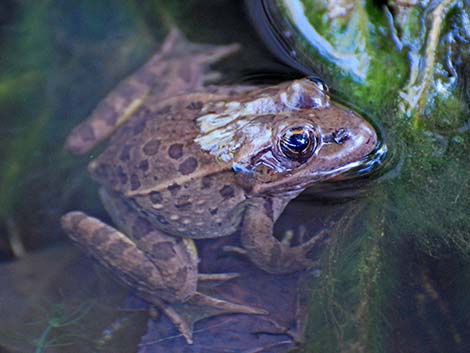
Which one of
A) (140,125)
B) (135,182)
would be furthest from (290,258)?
(140,125)

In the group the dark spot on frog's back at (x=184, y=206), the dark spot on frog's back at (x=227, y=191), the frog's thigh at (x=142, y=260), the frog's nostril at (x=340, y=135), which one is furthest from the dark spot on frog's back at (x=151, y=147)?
the frog's nostril at (x=340, y=135)

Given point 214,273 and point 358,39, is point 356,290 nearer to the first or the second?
point 214,273

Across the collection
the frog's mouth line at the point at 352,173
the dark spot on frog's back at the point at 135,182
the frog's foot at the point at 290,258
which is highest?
the dark spot on frog's back at the point at 135,182

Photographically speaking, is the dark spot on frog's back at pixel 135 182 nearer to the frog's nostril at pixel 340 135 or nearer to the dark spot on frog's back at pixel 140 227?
the dark spot on frog's back at pixel 140 227

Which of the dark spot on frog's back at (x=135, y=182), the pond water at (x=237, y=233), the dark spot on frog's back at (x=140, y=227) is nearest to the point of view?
the pond water at (x=237, y=233)

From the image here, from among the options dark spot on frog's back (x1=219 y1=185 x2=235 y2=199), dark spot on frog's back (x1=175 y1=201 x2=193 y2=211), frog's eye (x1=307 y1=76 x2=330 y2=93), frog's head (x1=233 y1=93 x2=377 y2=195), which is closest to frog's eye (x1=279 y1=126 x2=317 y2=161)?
frog's head (x1=233 y1=93 x2=377 y2=195)

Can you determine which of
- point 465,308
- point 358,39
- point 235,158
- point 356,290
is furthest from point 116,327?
point 358,39

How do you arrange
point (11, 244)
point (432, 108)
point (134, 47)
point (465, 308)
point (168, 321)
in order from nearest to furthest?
1. point (465, 308)
2. point (432, 108)
3. point (168, 321)
4. point (11, 244)
5. point (134, 47)

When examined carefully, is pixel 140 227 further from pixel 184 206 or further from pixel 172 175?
pixel 172 175
